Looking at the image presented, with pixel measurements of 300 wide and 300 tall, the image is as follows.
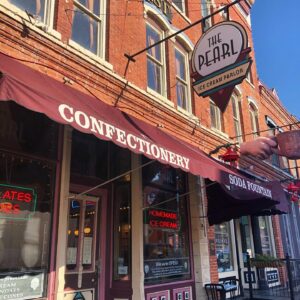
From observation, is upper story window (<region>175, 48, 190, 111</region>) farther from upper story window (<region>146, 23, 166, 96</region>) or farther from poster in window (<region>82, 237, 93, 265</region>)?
poster in window (<region>82, 237, 93, 265</region>)

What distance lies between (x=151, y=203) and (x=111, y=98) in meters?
2.35

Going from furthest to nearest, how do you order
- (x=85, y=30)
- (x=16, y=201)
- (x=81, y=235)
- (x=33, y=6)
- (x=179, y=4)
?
(x=179, y=4), (x=85, y=30), (x=81, y=235), (x=33, y=6), (x=16, y=201)

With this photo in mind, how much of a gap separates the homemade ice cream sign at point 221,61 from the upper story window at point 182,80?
1963mm

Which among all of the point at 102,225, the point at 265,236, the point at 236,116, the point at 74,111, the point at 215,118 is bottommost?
the point at 102,225

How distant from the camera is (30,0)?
6.02m

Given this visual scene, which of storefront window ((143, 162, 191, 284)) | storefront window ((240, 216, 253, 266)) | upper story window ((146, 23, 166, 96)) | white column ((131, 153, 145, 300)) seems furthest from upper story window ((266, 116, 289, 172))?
white column ((131, 153, 145, 300))

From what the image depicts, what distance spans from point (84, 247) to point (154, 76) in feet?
14.3

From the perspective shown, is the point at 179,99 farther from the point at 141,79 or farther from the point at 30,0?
the point at 30,0

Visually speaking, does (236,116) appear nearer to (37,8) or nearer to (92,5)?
(92,5)

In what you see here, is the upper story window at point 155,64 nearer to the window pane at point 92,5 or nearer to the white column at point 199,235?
the window pane at point 92,5

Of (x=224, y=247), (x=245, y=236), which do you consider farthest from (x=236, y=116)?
(x=224, y=247)

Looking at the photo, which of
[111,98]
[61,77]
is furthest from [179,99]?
[61,77]

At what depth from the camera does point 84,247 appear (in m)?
6.59

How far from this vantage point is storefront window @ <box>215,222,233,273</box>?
9750 millimetres
